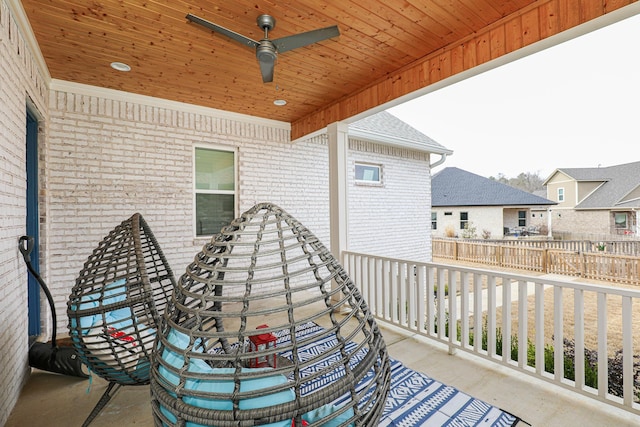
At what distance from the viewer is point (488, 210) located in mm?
13859

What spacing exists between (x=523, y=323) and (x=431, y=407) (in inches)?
41.1

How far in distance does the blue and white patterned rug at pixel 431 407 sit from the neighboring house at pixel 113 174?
2.14 m

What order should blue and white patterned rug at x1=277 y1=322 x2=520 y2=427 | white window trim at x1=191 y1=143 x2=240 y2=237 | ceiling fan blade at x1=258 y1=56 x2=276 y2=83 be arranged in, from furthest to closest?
white window trim at x1=191 y1=143 x2=240 y2=237 < ceiling fan blade at x1=258 y1=56 x2=276 y2=83 < blue and white patterned rug at x1=277 y1=322 x2=520 y2=427

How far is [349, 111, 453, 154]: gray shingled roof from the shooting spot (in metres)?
5.97

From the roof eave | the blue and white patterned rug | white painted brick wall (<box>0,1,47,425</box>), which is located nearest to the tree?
→ the roof eave

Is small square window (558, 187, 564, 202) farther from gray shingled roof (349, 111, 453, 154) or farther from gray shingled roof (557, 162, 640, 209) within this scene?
gray shingled roof (349, 111, 453, 154)

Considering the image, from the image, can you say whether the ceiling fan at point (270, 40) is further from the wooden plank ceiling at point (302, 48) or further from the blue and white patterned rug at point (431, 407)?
the blue and white patterned rug at point (431, 407)

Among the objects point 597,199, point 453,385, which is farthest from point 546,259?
point 453,385

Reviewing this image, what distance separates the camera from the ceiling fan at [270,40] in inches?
85.7

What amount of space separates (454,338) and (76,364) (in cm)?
332

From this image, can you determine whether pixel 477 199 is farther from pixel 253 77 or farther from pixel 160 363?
pixel 160 363

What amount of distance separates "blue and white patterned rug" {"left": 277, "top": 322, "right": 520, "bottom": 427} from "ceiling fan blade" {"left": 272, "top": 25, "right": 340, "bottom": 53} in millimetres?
2661

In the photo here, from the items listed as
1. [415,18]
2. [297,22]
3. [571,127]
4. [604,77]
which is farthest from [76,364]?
[571,127]

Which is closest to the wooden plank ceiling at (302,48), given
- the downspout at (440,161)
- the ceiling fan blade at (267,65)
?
the ceiling fan blade at (267,65)
